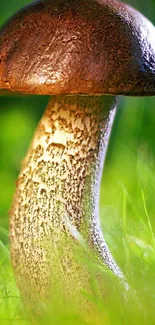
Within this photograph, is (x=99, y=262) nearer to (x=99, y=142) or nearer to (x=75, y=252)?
(x=75, y=252)

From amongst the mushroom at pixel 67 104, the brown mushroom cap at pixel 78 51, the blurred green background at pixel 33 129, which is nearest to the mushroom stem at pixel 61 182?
the mushroom at pixel 67 104

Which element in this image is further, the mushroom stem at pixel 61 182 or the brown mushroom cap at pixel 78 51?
the mushroom stem at pixel 61 182

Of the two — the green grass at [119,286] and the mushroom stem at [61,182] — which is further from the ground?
the mushroom stem at [61,182]

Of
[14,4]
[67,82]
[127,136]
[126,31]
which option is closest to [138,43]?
[126,31]

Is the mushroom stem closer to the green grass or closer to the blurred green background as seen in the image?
the green grass

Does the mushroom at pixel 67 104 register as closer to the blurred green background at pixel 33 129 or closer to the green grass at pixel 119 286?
the green grass at pixel 119 286

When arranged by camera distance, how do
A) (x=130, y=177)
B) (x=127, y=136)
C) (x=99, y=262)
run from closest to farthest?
(x=99, y=262)
(x=130, y=177)
(x=127, y=136)

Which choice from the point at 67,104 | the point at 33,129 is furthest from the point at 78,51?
the point at 33,129
